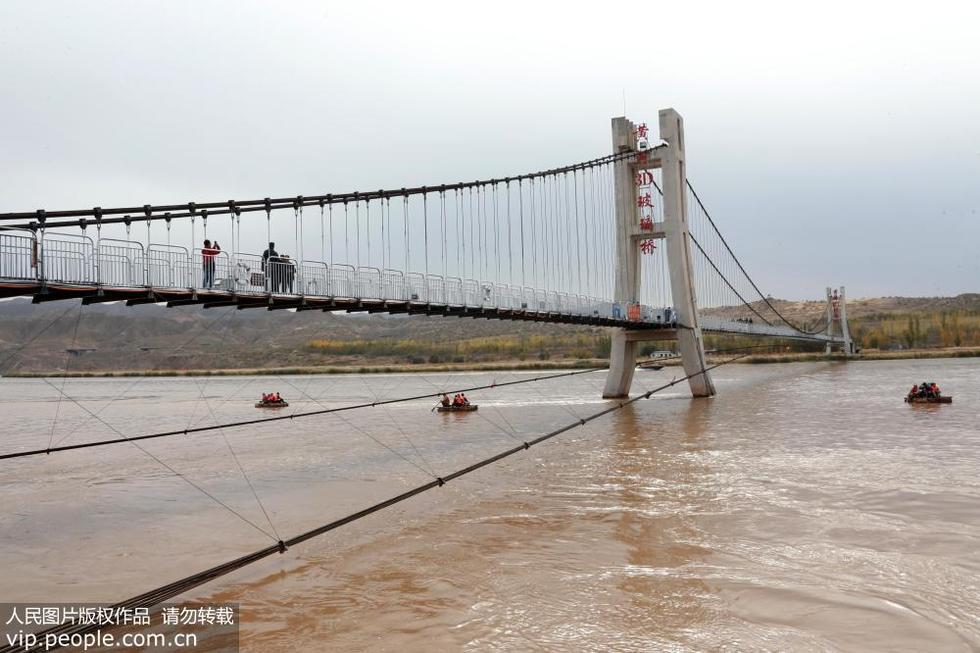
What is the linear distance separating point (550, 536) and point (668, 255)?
83.2ft

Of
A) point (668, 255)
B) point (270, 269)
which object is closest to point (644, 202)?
point (668, 255)

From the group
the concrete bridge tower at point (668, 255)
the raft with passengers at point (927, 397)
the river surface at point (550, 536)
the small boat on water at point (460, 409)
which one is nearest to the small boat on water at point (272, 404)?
the small boat on water at point (460, 409)

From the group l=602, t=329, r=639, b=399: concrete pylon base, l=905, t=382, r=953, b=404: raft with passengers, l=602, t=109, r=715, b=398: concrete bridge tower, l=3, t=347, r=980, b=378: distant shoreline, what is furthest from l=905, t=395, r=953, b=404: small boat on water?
l=3, t=347, r=980, b=378: distant shoreline

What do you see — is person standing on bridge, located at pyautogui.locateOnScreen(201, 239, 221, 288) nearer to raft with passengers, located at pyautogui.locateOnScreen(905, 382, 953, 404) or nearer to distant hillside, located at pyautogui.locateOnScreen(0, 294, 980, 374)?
raft with passengers, located at pyautogui.locateOnScreen(905, 382, 953, 404)

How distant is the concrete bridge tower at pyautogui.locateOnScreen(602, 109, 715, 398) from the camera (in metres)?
33.4

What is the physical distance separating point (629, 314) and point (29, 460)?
19.7 m

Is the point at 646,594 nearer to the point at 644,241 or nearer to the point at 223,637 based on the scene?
the point at 223,637

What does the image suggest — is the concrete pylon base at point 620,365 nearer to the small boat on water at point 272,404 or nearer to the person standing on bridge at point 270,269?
the small boat on water at point 272,404

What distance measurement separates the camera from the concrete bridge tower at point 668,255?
33.4 meters

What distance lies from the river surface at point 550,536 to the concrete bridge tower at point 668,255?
11.6 m

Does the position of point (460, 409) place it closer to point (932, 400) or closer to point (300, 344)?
point (932, 400)

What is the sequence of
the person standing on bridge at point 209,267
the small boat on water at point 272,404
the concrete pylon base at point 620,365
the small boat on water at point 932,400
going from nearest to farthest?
1. the person standing on bridge at point 209,267
2. the small boat on water at point 932,400
3. the concrete pylon base at point 620,365
4. the small boat on water at point 272,404

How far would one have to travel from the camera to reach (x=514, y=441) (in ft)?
68.8

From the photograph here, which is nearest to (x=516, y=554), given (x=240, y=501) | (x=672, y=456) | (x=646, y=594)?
(x=646, y=594)
